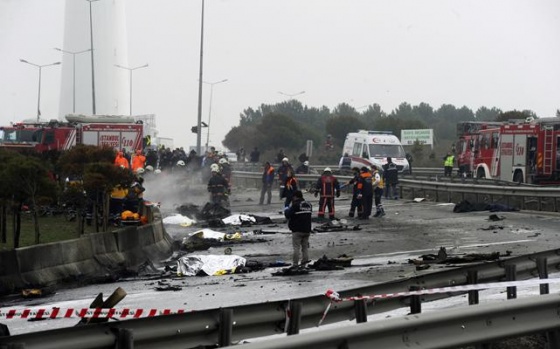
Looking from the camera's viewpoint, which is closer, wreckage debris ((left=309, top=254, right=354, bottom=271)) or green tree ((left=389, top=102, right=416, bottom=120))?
wreckage debris ((left=309, top=254, right=354, bottom=271))

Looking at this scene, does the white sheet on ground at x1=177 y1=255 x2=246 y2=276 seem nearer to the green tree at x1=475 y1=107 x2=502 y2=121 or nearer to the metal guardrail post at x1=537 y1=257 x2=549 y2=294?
the metal guardrail post at x1=537 y1=257 x2=549 y2=294

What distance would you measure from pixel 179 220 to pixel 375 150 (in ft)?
67.8

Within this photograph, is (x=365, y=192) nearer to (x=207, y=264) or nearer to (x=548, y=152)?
(x=207, y=264)

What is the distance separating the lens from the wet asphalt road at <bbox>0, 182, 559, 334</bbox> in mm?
15297

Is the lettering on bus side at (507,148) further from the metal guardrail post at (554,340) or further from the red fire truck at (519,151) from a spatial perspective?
the metal guardrail post at (554,340)

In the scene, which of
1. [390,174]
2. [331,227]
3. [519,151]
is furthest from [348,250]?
[519,151]

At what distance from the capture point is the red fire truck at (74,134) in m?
44.4

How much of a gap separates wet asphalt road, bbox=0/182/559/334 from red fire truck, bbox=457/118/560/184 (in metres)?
6.78

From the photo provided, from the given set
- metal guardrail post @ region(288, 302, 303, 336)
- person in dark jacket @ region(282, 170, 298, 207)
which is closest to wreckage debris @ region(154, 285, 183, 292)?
metal guardrail post @ region(288, 302, 303, 336)

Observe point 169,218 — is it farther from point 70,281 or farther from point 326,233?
point 70,281

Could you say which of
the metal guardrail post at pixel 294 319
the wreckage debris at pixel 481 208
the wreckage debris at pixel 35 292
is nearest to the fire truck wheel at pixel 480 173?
the wreckage debris at pixel 481 208

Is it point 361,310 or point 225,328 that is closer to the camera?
point 225,328

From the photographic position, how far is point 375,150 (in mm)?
51781

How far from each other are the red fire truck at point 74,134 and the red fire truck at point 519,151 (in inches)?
567
